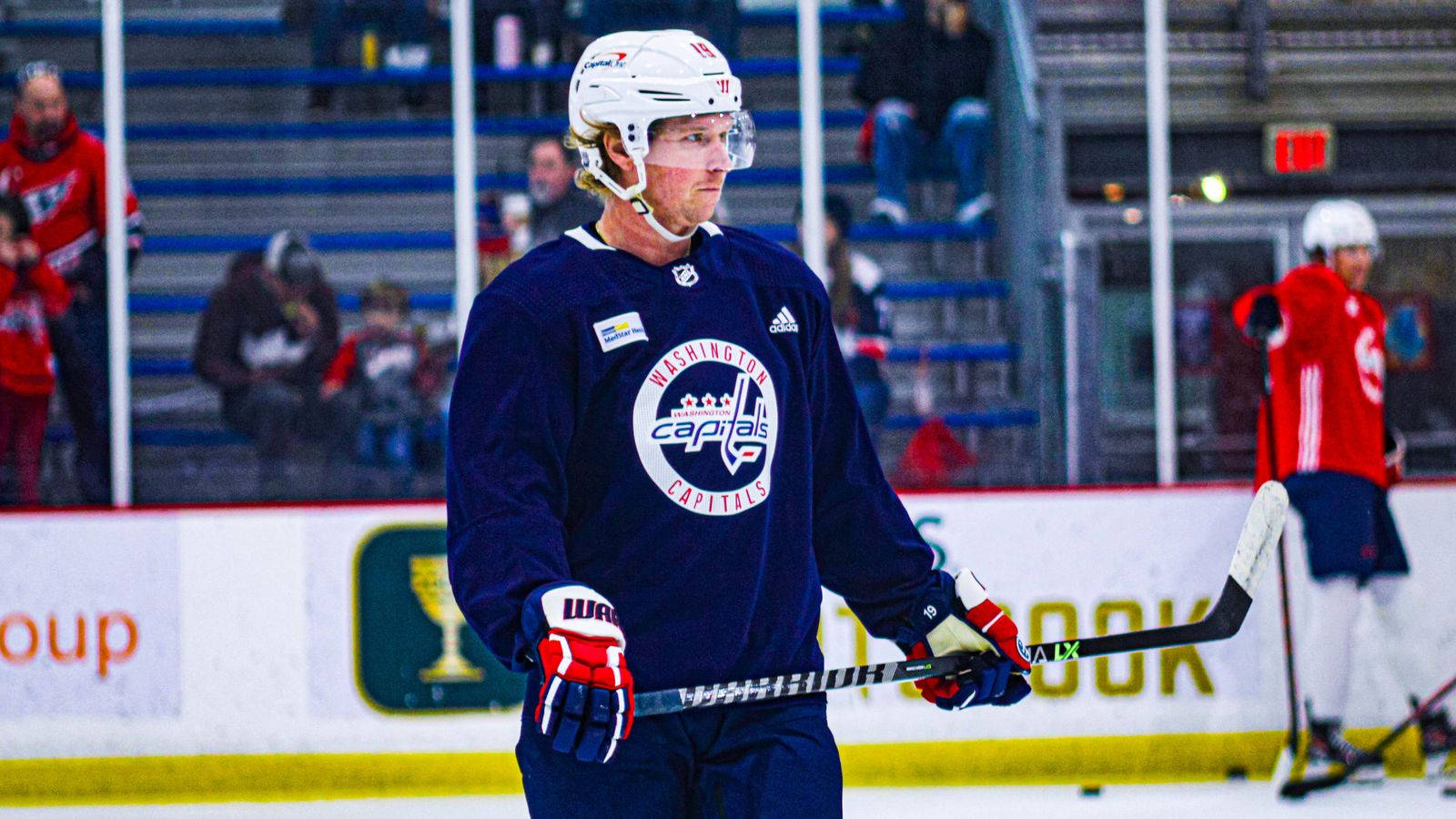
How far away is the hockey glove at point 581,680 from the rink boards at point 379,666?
2724mm

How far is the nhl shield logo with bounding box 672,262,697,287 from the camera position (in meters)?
1.80

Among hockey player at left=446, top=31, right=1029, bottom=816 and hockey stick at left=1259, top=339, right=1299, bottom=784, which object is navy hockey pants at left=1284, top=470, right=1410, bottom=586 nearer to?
hockey stick at left=1259, top=339, right=1299, bottom=784

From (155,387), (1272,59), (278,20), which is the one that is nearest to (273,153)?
(278,20)

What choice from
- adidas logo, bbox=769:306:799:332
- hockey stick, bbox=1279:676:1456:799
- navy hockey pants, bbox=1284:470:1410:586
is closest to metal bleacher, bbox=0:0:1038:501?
navy hockey pants, bbox=1284:470:1410:586

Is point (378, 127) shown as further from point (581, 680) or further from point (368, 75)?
point (581, 680)

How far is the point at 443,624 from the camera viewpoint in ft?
14.2

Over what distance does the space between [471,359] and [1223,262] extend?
11.7 ft

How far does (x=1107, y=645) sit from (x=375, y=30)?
352 centimetres

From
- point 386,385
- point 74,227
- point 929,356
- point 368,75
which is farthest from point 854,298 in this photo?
point 74,227

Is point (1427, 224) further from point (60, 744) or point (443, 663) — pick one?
point (60, 744)

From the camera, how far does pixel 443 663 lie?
4.32 meters

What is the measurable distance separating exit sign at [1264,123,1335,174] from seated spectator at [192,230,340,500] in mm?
2959

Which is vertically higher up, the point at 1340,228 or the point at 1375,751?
the point at 1340,228

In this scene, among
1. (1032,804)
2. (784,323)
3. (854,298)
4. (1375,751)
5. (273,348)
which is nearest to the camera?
(784,323)
